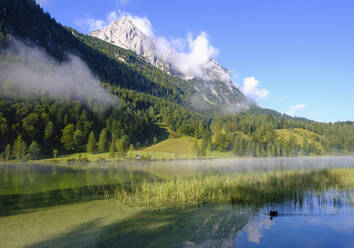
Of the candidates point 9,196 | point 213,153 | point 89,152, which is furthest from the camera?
point 213,153

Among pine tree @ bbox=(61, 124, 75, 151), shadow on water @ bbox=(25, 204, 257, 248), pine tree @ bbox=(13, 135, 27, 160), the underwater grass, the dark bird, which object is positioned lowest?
shadow on water @ bbox=(25, 204, 257, 248)

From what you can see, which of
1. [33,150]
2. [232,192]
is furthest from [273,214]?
[33,150]

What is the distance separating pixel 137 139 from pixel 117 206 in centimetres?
13540

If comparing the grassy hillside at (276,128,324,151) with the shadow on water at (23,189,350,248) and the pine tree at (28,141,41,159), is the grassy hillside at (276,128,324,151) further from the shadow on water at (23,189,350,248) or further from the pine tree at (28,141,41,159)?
the shadow on water at (23,189,350,248)

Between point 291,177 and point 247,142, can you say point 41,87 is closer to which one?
point 247,142

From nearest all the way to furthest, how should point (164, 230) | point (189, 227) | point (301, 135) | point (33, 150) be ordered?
point (164, 230) < point (189, 227) < point (33, 150) < point (301, 135)

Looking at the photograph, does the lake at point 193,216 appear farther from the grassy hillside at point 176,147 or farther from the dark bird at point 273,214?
the grassy hillside at point 176,147

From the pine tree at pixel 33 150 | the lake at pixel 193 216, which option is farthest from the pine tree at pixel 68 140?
the lake at pixel 193 216

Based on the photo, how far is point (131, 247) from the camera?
11.7 m

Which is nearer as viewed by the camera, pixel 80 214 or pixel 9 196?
pixel 80 214

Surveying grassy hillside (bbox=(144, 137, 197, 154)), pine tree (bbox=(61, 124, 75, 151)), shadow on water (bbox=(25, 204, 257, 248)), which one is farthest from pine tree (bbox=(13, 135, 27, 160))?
shadow on water (bbox=(25, 204, 257, 248))

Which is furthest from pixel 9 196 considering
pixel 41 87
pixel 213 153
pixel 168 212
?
pixel 41 87

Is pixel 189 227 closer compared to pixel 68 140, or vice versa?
pixel 189 227

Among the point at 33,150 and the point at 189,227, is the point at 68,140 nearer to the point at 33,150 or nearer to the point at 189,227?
the point at 33,150
